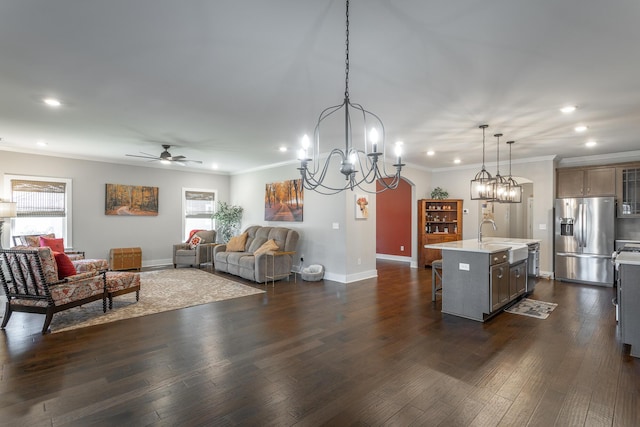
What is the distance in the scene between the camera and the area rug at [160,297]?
13.3 feet

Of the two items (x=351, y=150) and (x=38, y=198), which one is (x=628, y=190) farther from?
(x=38, y=198)

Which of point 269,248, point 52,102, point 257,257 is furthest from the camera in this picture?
point 269,248

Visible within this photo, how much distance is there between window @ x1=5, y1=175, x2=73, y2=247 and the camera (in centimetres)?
644

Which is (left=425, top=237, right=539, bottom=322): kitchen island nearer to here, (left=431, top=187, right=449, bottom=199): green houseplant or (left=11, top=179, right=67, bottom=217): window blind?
(left=431, top=187, right=449, bottom=199): green houseplant

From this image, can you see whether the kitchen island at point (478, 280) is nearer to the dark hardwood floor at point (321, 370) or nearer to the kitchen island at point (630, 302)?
the dark hardwood floor at point (321, 370)

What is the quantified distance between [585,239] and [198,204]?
9310 millimetres

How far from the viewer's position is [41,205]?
6.67 meters

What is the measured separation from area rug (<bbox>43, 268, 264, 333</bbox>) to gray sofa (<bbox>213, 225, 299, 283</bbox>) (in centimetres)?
37

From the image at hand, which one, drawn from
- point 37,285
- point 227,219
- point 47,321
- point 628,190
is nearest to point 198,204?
point 227,219

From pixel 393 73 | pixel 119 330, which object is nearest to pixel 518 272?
pixel 393 73

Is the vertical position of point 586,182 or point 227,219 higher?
point 586,182

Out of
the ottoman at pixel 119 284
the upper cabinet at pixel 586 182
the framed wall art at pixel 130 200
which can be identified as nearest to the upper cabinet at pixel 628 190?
the upper cabinet at pixel 586 182

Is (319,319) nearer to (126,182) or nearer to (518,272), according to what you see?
(518,272)

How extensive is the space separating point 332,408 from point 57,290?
3.54m
